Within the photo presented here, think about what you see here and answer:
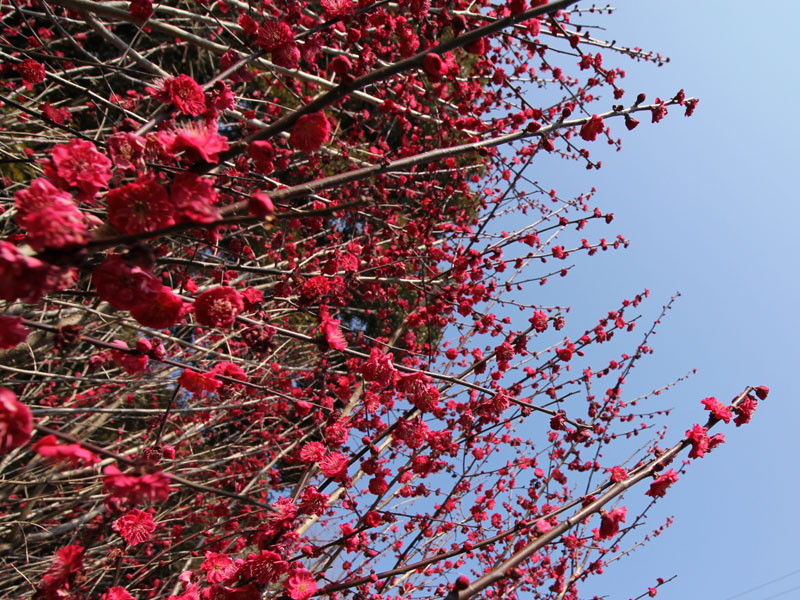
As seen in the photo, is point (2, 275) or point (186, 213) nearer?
point (2, 275)

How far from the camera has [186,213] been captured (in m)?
1.10

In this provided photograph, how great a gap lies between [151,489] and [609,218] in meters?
4.63

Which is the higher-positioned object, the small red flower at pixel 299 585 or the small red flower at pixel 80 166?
the small red flower at pixel 80 166

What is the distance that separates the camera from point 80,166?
1.25 meters

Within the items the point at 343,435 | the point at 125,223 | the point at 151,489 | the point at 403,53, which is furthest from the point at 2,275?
the point at 403,53

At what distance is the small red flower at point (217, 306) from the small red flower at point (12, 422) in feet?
2.05

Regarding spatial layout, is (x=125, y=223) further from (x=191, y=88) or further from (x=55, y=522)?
(x=55, y=522)

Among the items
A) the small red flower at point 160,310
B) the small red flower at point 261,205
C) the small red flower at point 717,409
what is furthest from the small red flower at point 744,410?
the small red flower at point 160,310

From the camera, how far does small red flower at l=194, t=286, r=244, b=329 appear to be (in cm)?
157

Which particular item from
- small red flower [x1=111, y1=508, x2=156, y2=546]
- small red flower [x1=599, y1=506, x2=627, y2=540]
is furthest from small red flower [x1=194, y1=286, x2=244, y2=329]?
small red flower [x1=599, y1=506, x2=627, y2=540]

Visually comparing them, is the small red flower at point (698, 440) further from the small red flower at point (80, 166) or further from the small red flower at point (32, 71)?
the small red flower at point (32, 71)

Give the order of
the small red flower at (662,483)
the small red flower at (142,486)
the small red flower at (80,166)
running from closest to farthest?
the small red flower at (142,486)
the small red flower at (80,166)
the small red flower at (662,483)

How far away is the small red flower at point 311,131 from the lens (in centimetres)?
152

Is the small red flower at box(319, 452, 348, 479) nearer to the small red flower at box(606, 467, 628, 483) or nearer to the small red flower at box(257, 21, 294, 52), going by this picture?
the small red flower at box(606, 467, 628, 483)
